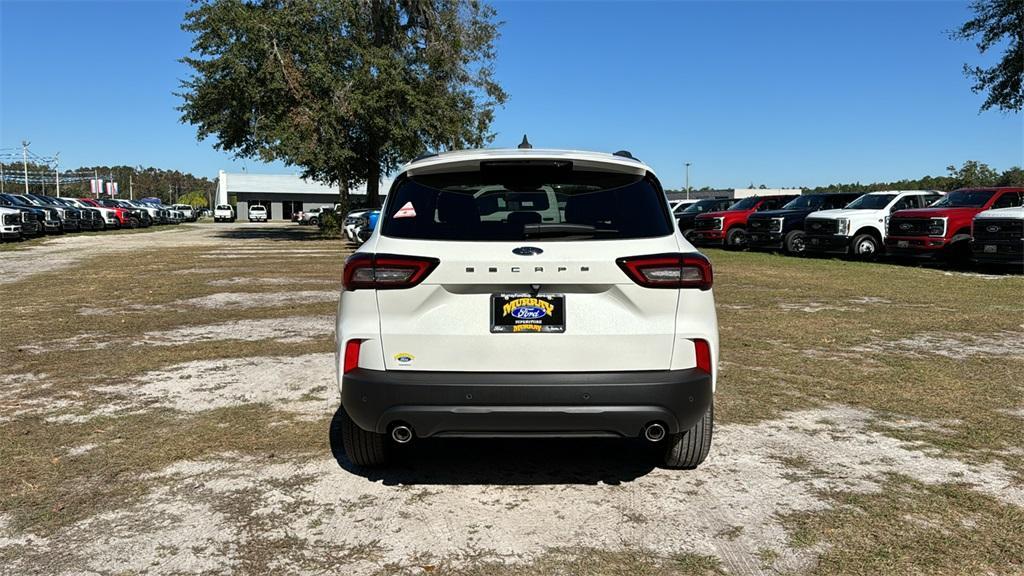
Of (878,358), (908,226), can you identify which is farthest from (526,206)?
(908,226)

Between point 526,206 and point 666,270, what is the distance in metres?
0.79

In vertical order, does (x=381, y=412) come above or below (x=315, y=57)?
below

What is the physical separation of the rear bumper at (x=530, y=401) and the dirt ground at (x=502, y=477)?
482mm

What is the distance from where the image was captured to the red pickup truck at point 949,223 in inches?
681

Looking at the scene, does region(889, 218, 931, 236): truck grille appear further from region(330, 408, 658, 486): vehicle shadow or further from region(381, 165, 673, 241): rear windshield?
region(381, 165, 673, 241): rear windshield

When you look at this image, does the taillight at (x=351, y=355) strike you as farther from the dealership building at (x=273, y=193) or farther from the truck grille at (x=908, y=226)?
the dealership building at (x=273, y=193)

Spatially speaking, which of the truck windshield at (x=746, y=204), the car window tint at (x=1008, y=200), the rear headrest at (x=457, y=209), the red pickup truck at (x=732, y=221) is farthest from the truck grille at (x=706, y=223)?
the rear headrest at (x=457, y=209)

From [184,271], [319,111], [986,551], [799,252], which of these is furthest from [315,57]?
[986,551]

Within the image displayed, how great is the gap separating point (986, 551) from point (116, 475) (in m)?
4.40

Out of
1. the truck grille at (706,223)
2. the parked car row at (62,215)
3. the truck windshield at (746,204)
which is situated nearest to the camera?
the truck grille at (706,223)

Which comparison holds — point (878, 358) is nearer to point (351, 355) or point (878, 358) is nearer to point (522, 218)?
point (522, 218)

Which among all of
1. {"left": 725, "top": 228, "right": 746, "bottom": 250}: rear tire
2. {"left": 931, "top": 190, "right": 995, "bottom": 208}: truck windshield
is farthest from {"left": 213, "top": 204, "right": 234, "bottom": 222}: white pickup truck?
{"left": 931, "top": 190, "right": 995, "bottom": 208}: truck windshield

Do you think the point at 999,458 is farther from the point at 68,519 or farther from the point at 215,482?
the point at 68,519

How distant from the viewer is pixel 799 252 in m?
22.3
